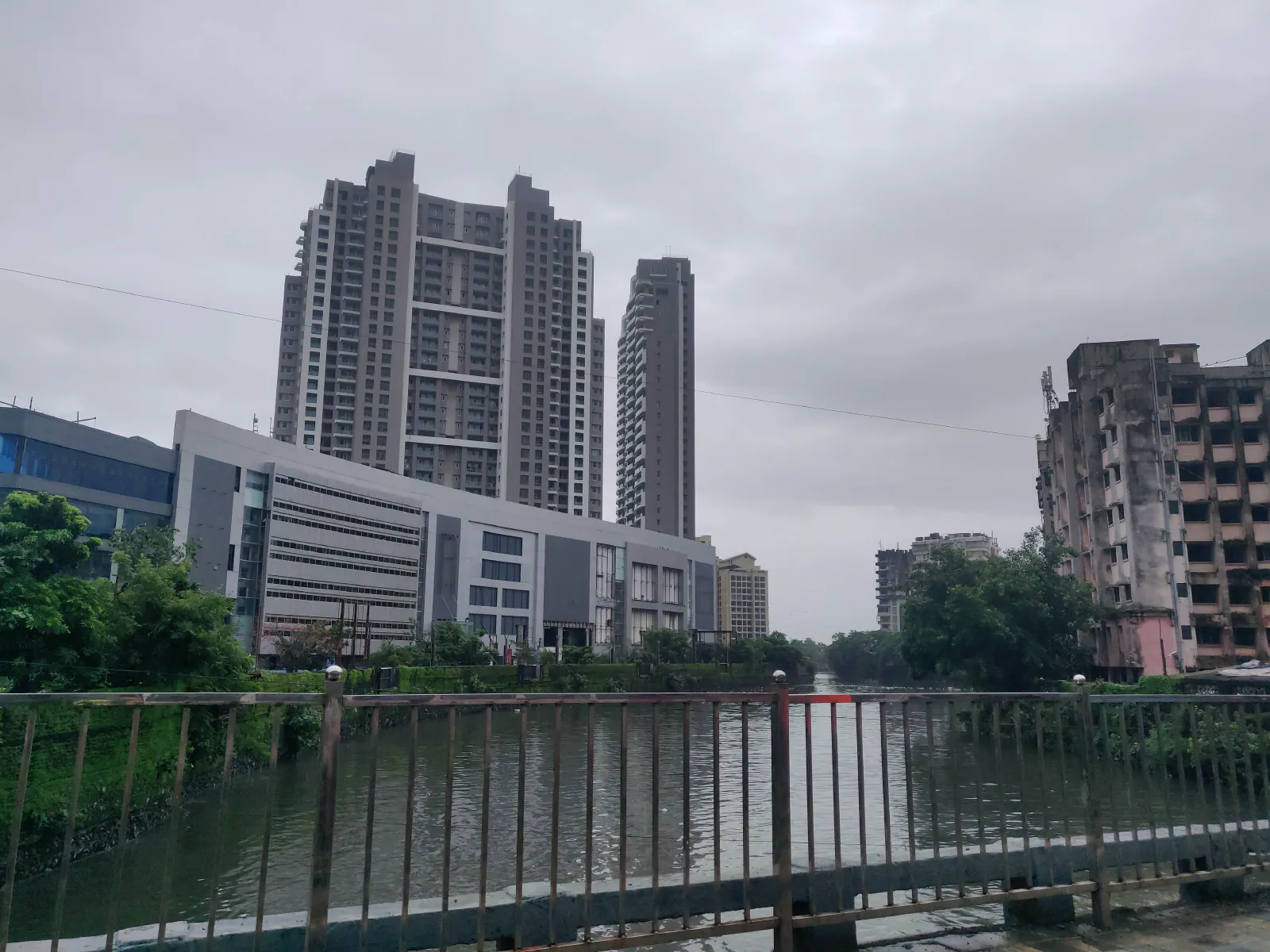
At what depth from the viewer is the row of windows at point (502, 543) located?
76500 mm

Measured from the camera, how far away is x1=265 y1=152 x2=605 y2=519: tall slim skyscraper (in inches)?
3561

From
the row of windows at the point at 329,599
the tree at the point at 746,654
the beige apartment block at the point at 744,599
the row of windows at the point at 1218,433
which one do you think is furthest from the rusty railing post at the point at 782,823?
the beige apartment block at the point at 744,599

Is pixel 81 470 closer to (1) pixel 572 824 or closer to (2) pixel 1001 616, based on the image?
(1) pixel 572 824

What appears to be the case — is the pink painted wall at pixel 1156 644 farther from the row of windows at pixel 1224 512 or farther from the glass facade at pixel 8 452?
the glass facade at pixel 8 452

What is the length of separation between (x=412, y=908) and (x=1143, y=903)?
5.15 m

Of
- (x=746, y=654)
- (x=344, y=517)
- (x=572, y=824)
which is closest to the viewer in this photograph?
(x=572, y=824)

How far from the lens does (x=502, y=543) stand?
78.1 metres

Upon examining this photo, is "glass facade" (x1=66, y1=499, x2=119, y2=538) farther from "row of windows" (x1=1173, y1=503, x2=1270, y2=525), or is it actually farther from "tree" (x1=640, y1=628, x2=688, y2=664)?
"tree" (x1=640, y1=628, x2=688, y2=664)

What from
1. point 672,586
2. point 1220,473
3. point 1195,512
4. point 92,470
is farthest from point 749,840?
point 672,586

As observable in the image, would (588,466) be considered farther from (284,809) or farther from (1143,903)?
(1143,903)

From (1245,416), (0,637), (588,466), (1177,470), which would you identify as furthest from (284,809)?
(588,466)

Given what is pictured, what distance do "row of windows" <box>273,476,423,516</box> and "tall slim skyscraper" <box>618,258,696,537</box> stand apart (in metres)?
52.9

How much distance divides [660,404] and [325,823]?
382 ft

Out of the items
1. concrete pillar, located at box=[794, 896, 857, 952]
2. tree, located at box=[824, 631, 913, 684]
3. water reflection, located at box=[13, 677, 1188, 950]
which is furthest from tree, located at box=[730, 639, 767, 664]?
concrete pillar, located at box=[794, 896, 857, 952]
